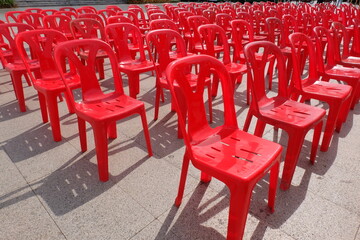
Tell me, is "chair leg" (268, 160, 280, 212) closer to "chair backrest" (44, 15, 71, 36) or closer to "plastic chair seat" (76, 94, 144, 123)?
"plastic chair seat" (76, 94, 144, 123)

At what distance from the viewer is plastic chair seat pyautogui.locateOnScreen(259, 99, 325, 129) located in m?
2.02

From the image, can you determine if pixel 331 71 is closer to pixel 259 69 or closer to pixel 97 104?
pixel 259 69

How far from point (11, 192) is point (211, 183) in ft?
5.33

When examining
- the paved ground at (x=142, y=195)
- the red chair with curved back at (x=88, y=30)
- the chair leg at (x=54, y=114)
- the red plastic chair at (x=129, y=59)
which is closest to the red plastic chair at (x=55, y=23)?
the red chair with curved back at (x=88, y=30)

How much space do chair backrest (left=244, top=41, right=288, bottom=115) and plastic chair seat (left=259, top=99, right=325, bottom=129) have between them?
0.26ft

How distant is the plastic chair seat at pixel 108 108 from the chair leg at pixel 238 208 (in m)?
1.17

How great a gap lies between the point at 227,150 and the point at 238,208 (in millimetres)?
396

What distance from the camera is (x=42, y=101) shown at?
304 cm

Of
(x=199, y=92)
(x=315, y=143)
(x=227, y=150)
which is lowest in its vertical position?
(x=315, y=143)

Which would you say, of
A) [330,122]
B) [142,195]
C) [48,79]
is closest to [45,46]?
[48,79]

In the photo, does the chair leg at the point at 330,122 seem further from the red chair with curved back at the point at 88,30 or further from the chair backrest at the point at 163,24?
the red chair with curved back at the point at 88,30

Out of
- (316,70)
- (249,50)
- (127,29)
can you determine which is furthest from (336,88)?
(127,29)

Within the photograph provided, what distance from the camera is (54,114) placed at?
2.69 m

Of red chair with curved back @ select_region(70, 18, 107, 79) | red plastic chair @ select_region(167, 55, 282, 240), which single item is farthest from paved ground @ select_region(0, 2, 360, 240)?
red chair with curved back @ select_region(70, 18, 107, 79)
